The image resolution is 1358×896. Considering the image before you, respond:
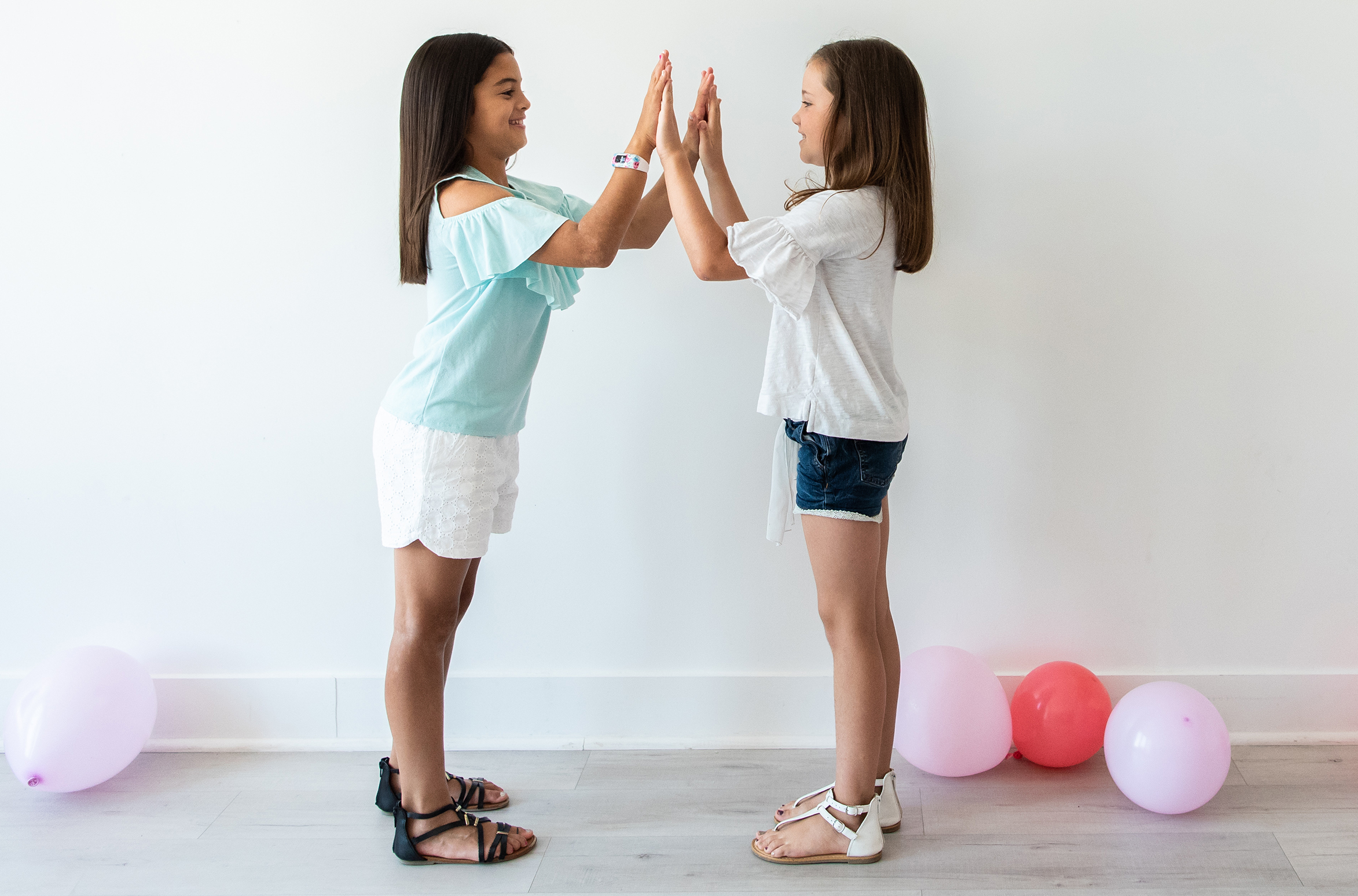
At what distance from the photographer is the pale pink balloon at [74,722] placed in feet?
5.99

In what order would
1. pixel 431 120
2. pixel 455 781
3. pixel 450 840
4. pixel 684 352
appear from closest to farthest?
pixel 431 120 < pixel 450 840 < pixel 455 781 < pixel 684 352

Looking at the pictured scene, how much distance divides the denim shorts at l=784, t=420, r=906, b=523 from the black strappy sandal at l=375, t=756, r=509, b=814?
852 mm

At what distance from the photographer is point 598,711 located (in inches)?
83.7

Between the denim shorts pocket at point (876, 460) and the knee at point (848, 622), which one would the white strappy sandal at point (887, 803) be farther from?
the denim shorts pocket at point (876, 460)

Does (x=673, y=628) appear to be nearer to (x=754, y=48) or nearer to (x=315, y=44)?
(x=754, y=48)

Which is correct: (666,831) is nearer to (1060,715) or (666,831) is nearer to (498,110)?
(1060,715)

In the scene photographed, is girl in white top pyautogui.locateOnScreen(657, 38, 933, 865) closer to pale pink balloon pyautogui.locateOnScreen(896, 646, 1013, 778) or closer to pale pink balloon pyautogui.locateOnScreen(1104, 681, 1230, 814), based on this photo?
pale pink balloon pyautogui.locateOnScreen(896, 646, 1013, 778)

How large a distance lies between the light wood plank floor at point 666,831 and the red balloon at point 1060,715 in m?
0.06

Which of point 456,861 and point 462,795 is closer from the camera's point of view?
point 456,861

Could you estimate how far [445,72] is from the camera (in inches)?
60.8

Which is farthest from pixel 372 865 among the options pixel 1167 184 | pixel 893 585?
pixel 1167 184

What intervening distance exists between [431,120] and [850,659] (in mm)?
1117

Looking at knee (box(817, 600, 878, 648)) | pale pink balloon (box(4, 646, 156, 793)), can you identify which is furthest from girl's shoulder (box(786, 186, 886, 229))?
pale pink balloon (box(4, 646, 156, 793))

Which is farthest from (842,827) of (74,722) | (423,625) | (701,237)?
(74,722)
